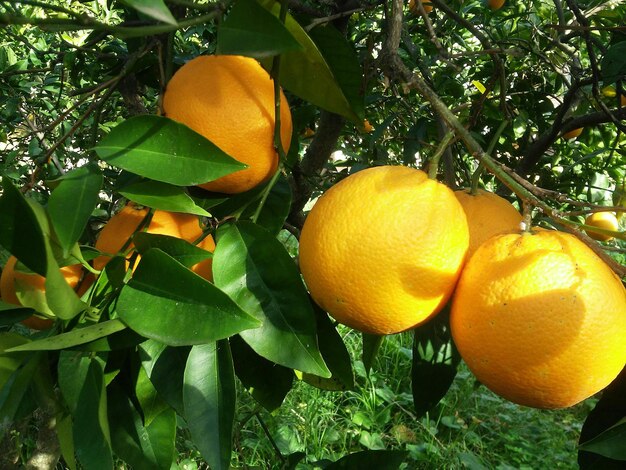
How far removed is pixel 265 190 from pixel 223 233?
0.28ft

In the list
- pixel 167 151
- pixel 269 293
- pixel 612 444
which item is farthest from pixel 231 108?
pixel 612 444

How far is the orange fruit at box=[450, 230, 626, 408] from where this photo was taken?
0.49 metres

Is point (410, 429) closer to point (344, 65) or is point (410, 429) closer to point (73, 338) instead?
point (344, 65)

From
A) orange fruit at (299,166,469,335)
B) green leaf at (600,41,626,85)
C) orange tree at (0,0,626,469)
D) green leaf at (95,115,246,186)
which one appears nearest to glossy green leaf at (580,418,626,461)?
orange tree at (0,0,626,469)

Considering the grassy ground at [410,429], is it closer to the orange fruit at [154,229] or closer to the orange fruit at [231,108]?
the orange fruit at [154,229]

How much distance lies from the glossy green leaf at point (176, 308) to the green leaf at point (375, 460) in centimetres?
42

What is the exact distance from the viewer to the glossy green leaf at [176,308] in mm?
476

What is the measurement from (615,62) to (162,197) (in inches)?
A: 29.3

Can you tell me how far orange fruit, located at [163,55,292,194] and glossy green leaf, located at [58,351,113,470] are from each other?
0.76ft

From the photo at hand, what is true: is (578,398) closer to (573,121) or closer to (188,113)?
(188,113)

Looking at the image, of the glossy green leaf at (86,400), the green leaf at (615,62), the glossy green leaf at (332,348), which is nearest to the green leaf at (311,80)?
the glossy green leaf at (332,348)

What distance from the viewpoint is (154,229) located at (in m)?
0.69

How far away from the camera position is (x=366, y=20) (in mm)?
1815

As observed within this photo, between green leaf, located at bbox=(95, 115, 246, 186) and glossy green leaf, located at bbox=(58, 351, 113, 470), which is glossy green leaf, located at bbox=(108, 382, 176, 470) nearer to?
glossy green leaf, located at bbox=(58, 351, 113, 470)
